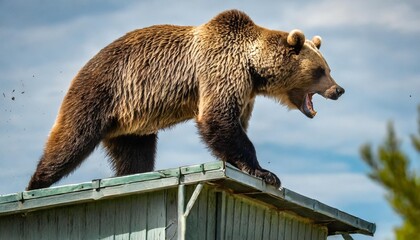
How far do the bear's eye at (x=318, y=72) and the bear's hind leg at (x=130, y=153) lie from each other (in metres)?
2.39

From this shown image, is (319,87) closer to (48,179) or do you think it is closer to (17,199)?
(48,179)

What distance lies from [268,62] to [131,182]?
3785 millimetres

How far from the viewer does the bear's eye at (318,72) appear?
13055 mm

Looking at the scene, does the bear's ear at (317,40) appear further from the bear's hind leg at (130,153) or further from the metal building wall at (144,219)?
the metal building wall at (144,219)

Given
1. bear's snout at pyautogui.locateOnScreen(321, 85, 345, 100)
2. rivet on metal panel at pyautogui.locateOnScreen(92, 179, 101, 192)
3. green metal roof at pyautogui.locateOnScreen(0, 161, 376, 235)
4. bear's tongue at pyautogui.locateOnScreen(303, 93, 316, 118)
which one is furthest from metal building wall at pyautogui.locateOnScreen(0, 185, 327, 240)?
bear's snout at pyautogui.locateOnScreen(321, 85, 345, 100)

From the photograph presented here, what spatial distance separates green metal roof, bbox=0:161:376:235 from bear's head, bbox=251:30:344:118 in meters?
2.27

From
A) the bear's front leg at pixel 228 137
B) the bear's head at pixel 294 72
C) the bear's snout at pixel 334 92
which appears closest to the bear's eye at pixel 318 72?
the bear's head at pixel 294 72

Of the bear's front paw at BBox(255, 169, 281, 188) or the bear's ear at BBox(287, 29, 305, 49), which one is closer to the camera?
the bear's front paw at BBox(255, 169, 281, 188)

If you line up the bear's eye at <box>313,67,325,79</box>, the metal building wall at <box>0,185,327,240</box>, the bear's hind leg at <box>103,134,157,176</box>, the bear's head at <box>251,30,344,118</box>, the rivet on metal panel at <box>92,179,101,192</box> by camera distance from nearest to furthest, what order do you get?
1. the metal building wall at <box>0,185,327,240</box>
2. the rivet on metal panel at <box>92,179,101,192</box>
3. the bear's head at <box>251,30,344,118</box>
4. the bear's eye at <box>313,67,325,79</box>
5. the bear's hind leg at <box>103,134,157,176</box>

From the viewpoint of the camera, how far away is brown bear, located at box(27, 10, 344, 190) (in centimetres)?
1201

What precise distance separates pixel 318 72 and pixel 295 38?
636 mm

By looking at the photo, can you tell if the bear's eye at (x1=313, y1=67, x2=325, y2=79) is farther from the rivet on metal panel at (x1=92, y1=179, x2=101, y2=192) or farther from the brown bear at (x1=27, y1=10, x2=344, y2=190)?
the rivet on metal panel at (x1=92, y1=179, x2=101, y2=192)

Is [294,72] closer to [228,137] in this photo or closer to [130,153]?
[228,137]

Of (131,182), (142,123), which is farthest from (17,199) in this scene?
(142,123)
